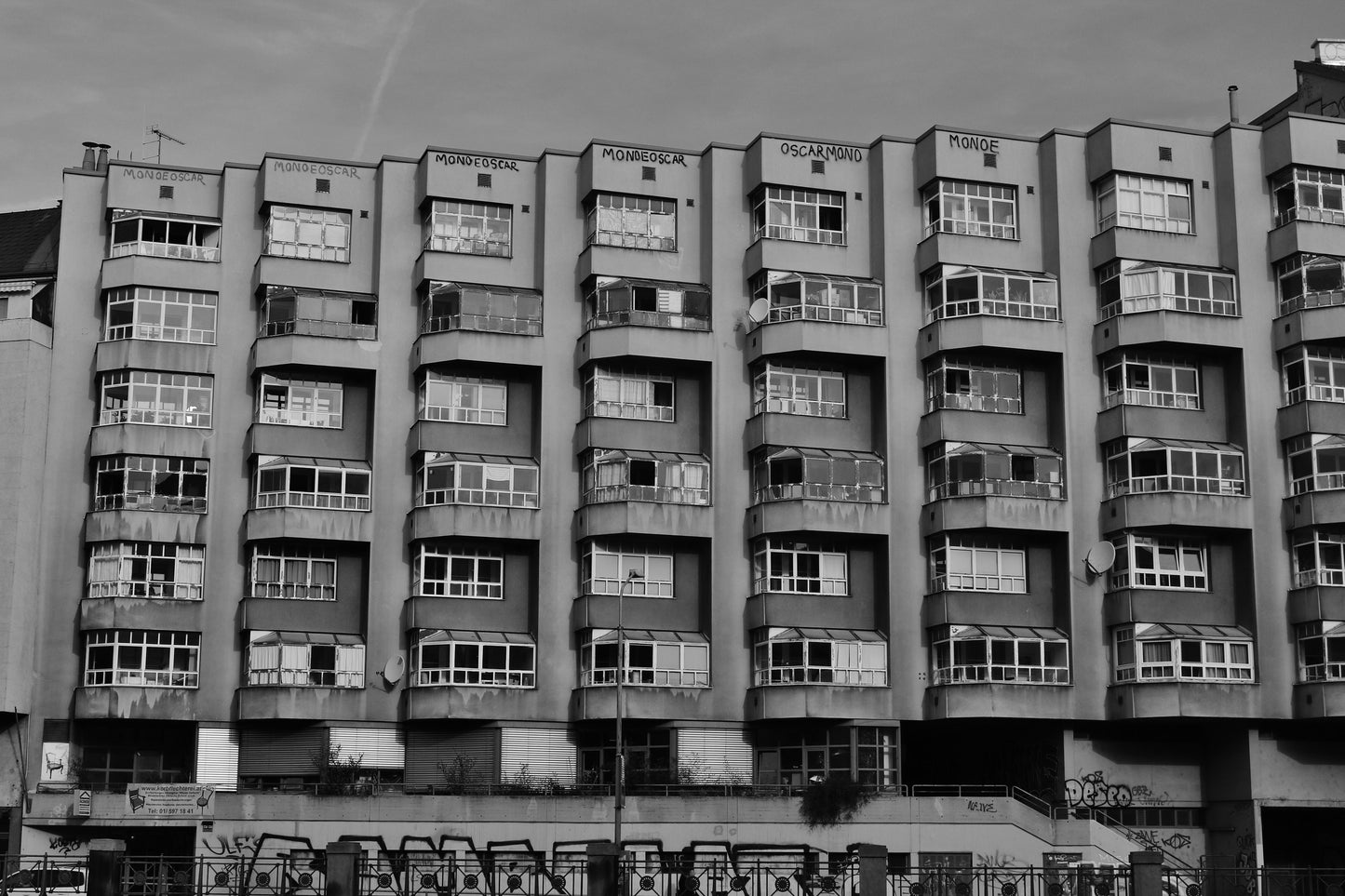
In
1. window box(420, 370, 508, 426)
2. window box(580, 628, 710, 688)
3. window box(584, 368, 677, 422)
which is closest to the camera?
window box(580, 628, 710, 688)

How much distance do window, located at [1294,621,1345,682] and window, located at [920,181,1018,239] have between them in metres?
19.3

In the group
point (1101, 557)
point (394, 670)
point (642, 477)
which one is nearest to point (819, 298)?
point (642, 477)

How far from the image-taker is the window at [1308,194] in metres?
71.6

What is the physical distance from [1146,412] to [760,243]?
1641 cm

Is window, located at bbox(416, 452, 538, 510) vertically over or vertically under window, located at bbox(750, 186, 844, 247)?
under

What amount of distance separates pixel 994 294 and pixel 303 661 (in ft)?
98.4

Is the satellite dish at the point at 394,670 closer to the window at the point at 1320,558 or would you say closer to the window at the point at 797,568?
the window at the point at 797,568

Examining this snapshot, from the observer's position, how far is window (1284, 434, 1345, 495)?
6906cm

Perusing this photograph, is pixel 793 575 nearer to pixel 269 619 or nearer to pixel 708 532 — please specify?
pixel 708 532

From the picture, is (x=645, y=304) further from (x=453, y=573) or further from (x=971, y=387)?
(x=971, y=387)

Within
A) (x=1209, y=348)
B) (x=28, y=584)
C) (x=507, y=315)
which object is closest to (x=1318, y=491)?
(x=1209, y=348)

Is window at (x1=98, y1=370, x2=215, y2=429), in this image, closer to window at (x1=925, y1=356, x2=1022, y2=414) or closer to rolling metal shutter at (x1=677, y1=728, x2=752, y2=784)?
rolling metal shutter at (x1=677, y1=728, x2=752, y2=784)

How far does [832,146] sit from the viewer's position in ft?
240

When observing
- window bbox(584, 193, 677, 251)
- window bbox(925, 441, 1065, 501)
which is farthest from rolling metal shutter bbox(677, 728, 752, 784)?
window bbox(584, 193, 677, 251)
